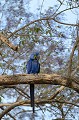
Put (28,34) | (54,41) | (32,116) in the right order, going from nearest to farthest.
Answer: (28,34)
(54,41)
(32,116)

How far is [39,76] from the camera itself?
14.7ft

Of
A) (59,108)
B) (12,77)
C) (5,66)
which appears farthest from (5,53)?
(12,77)

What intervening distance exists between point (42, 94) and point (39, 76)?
3527 millimetres

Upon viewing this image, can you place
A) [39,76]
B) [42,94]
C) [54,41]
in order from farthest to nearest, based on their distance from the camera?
[42,94] < [54,41] < [39,76]

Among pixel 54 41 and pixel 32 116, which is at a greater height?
pixel 54 41

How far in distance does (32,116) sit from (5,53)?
95.1 inches

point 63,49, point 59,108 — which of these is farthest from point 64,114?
point 63,49

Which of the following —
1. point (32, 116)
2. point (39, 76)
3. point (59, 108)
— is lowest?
point (32, 116)

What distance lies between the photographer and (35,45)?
779 cm

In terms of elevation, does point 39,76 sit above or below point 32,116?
above

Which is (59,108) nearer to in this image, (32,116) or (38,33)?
(32,116)

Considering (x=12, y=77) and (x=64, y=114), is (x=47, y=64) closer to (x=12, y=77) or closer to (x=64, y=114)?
(x=64, y=114)

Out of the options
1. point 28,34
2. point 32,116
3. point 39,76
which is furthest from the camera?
point 32,116

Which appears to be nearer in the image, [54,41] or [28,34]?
[28,34]
